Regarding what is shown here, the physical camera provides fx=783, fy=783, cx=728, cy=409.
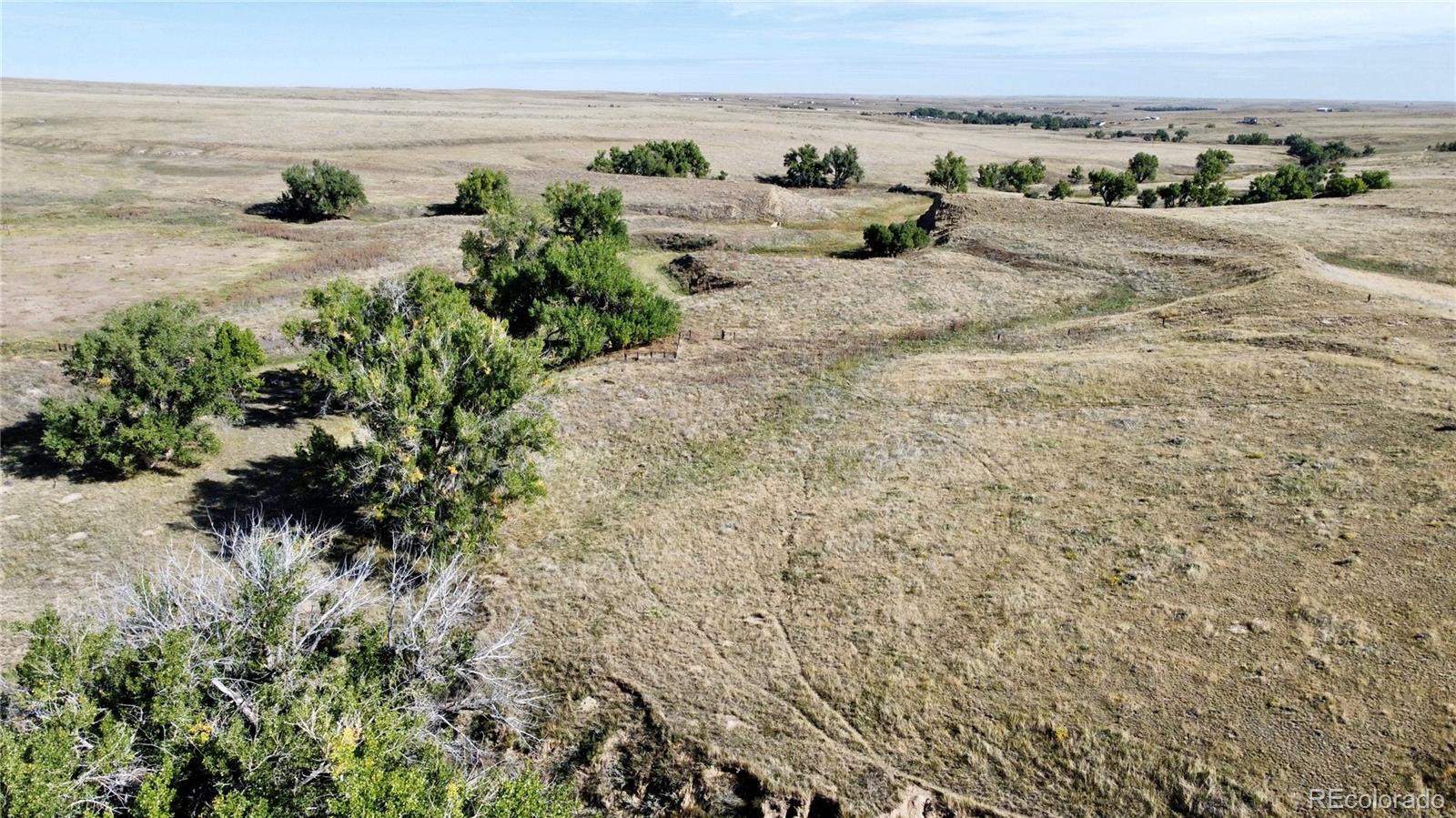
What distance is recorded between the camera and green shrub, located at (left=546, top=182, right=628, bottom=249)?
40812 mm

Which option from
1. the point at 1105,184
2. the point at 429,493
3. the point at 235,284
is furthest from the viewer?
the point at 1105,184

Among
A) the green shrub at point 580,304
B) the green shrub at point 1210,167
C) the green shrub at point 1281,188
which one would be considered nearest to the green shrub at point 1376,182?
the green shrub at point 1281,188

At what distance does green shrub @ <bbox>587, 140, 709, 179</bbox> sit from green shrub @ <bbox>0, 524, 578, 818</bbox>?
205 ft

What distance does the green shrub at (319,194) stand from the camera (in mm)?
52562

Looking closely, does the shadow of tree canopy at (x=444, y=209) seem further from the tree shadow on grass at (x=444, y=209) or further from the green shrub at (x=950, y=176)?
the green shrub at (x=950, y=176)

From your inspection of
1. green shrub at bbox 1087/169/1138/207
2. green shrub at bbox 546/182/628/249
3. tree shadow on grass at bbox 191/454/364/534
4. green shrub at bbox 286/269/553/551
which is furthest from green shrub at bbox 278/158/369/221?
green shrub at bbox 1087/169/1138/207

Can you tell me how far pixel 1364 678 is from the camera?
11617mm

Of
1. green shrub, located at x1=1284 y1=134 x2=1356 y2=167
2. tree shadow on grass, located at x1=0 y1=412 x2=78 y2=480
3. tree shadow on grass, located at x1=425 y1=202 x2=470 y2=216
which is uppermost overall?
green shrub, located at x1=1284 y1=134 x2=1356 y2=167

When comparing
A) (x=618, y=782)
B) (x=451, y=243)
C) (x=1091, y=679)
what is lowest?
(x=618, y=782)

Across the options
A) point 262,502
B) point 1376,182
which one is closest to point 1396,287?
point 1376,182

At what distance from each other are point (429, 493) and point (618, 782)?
7.57 metres

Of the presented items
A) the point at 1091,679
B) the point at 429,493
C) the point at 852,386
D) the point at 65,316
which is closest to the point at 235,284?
the point at 65,316

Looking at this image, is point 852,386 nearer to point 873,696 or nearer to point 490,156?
point 873,696

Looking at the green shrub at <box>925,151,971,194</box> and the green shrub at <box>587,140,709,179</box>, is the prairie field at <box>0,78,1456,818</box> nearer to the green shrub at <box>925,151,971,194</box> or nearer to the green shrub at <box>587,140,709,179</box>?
the green shrub at <box>925,151,971,194</box>
